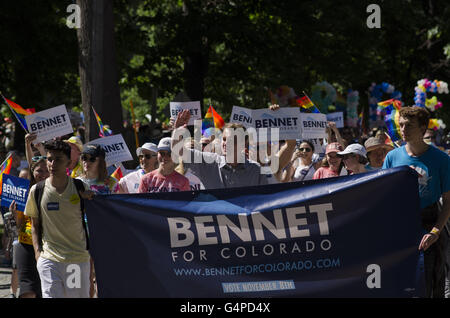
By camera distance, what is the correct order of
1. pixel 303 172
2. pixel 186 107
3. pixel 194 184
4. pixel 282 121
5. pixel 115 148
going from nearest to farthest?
pixel 194 184 < pixel 282 121 < pixel 115 148 < pixel 303 172 < pixel 186 107

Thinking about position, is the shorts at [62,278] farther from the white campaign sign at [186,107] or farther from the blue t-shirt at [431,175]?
the white campaign sign at [186,107]

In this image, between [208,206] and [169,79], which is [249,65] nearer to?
[169,79]

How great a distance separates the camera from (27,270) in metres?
6.77

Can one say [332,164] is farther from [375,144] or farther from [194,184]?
[194,184]

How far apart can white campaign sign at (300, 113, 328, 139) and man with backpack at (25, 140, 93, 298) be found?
14.3ft

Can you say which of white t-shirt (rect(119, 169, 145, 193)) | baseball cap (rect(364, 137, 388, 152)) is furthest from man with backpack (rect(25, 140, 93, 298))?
baseball cap (rect(364, 137, 388, 152))

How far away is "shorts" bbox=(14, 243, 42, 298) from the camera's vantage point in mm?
6656

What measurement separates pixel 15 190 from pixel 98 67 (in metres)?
6.00

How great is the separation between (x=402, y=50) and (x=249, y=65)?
11442 millimetres

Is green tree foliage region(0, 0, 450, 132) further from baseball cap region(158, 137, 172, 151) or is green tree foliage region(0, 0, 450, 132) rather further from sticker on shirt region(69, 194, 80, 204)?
sticker on shirt region(69, 194, 80, 204)

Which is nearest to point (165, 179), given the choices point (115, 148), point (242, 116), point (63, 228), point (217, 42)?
point (63, 228)

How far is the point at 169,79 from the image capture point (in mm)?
23500

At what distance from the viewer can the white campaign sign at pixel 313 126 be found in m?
9.91

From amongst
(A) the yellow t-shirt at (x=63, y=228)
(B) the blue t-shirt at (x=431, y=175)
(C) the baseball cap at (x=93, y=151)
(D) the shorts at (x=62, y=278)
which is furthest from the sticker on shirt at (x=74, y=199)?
(B) the blue t-shirt at (x=431, y=175)
